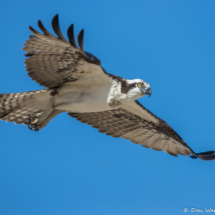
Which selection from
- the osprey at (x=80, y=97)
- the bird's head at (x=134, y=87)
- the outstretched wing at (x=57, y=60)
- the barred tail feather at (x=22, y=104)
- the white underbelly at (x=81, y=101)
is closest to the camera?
→ the outstretched wing at (x=57, y=60)

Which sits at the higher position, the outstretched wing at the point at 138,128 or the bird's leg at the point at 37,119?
the outstretched wing at the point at 138,128

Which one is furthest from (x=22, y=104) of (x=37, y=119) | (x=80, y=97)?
(x=80, y=97)

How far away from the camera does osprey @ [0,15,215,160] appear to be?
7.62 m

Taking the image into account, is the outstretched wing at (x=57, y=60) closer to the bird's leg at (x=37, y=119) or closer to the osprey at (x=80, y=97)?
the osprey at (x=80, y=97)

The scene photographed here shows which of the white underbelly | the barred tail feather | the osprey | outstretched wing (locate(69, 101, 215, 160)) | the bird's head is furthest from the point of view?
outstretched wing (locate(69, 101, 215, 160))

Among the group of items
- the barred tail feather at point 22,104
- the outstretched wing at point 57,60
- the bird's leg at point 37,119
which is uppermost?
the outstretched wing at point 57,60

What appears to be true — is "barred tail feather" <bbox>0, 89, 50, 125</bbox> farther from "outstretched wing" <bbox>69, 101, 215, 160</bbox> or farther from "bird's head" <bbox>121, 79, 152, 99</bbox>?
"bird's head" <bbox>121, 79, 152, 99</bbox>

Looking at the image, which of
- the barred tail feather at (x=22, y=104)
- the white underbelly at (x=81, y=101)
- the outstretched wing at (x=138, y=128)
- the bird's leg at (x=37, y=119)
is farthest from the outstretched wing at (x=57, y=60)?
the outstretched wing at (x=138, y=128)

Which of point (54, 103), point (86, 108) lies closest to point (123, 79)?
point (86, 108)

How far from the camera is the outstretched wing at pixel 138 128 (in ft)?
34.1

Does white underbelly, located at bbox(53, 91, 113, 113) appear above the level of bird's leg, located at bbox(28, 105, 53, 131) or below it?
above

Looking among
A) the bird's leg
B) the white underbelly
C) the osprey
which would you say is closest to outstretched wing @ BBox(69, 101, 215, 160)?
the osprey

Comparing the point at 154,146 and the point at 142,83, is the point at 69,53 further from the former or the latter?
the point at 154,146

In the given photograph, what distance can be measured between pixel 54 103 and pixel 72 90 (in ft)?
1.79
